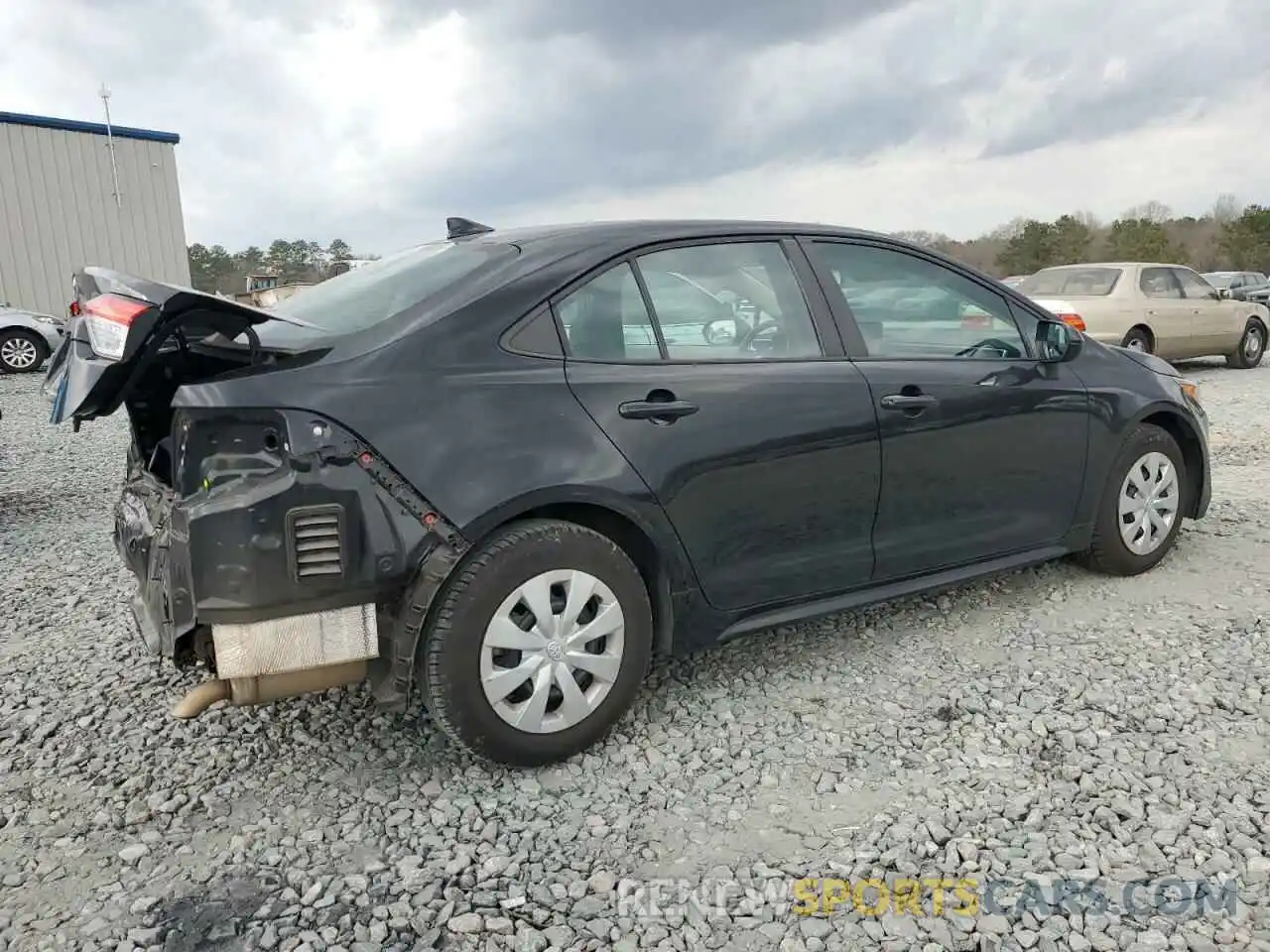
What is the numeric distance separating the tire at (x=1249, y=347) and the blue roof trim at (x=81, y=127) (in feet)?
66.1

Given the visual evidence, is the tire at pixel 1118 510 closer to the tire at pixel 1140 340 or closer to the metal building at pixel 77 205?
the tire at pixel 1140 340

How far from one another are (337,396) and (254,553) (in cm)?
44

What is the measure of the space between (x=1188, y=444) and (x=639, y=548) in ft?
9.65

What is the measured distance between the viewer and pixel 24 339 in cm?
1484

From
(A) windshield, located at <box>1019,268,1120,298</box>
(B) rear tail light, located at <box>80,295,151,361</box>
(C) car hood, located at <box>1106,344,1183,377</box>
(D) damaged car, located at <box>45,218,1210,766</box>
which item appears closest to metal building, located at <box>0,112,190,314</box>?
(A) windshield, located at <box>1019,268,1120,298</box>

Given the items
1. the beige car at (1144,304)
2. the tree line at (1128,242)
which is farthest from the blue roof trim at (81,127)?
the tree line at (1128,242)

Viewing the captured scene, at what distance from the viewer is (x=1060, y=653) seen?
3.51 metres

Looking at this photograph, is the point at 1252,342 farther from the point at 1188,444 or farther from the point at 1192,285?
the point at 1188,444

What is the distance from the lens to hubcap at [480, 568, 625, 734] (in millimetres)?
2637

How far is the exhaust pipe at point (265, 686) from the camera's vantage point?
251 cm

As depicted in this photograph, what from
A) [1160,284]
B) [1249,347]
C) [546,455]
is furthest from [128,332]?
[1249,347]

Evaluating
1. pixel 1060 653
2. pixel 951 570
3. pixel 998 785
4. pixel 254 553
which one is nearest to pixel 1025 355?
pixel 951 570

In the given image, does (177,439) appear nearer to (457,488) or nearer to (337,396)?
(337,396)

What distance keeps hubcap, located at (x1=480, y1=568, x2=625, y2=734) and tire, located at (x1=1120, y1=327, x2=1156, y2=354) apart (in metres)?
10.6
